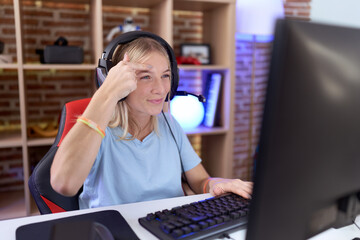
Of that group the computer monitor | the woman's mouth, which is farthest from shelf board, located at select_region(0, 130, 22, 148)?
the computer monitor

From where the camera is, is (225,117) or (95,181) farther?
(225,117)

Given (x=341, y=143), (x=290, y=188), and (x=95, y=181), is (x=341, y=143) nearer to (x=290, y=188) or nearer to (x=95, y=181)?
(x=290, y=188)

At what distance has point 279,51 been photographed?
40 centimetres

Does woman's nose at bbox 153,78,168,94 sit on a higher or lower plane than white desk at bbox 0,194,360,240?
higher

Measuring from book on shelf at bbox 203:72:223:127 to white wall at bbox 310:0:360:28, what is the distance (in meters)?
1.30

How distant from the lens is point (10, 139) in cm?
198

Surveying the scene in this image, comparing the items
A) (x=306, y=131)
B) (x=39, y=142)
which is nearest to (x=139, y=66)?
(x=306, y=131)

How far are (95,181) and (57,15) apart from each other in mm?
1593

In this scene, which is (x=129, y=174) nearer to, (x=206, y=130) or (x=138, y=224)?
(x=138, y=224)

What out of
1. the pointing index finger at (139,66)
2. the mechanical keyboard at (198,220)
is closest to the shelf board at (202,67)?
the pointing index finger at (139,66)

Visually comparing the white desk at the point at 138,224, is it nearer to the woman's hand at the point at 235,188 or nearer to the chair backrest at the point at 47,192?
the woman's hand at the point at 235,188

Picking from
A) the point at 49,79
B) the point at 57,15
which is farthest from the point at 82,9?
the point at 49,79

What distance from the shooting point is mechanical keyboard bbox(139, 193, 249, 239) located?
2.39ft

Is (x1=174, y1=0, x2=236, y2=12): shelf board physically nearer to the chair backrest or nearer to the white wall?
the white wall
